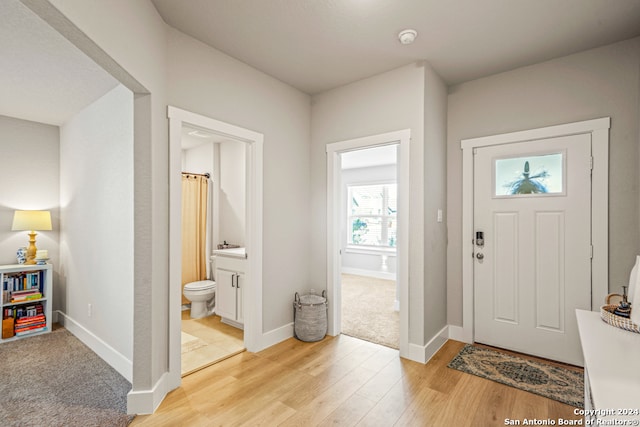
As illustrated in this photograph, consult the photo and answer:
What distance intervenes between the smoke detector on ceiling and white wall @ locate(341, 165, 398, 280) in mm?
4149

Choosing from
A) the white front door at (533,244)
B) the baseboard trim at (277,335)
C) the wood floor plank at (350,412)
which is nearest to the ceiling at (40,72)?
the baseboard trim at (277,335)

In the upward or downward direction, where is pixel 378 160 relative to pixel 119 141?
upward

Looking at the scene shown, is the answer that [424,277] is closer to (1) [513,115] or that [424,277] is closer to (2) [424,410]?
(2) [424,410]

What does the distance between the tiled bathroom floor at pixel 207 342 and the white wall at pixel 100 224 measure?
1.60 ft

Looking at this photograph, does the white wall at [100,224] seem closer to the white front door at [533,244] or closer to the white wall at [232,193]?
the white wall at [232,193]

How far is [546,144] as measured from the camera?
271 centimetres

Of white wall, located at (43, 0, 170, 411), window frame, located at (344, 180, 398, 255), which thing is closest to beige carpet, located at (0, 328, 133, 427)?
white wall, located at (43, 0, 170, 411)

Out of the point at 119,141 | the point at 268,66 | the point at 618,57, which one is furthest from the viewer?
the point at 268,66

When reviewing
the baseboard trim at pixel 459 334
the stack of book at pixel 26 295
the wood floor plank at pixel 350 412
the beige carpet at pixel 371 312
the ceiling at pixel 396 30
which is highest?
the ceiling at pixel 396 30

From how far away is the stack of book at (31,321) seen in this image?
3.34 m

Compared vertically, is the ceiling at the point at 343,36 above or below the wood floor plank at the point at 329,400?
above

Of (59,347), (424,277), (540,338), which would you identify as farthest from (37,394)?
(540,338)

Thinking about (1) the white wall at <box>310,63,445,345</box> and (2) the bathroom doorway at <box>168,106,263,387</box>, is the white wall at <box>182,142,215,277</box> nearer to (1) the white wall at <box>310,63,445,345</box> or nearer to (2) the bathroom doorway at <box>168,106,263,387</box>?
(2) the bathroom doorway at <box>168,106,263,387</box>

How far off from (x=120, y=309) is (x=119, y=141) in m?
1.41
